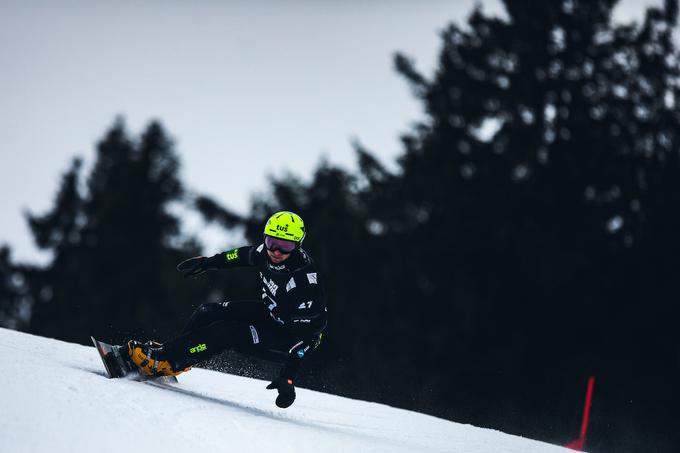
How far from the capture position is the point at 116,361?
6.44 m

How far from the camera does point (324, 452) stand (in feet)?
17.4

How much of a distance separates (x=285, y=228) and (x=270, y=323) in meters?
0.92

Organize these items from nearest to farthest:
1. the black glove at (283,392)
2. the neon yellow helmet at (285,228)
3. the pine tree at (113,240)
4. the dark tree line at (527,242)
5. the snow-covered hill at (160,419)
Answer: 1. the snow-covered hill at (160,419)
2. the black glove at (283,392)
3. the neon yellow helmet at (285,228)
4. the dark tree line at (527,242)
5. the pine tree at (113,240)

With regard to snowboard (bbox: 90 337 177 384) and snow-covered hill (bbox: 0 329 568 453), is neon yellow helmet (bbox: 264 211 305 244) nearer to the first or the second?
snow-covered hill (bbox: 0 329 568 453)

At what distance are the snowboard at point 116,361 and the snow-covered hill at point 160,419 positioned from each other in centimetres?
13

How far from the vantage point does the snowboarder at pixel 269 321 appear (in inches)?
259

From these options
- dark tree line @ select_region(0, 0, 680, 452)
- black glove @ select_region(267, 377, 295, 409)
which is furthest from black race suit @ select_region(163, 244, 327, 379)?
dark tree line @ select_region(0, 0, 680, 452)

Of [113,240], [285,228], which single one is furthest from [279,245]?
[113,240]

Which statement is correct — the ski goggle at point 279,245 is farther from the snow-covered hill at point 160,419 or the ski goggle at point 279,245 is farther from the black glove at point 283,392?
the snow-covered hill at point 160,419

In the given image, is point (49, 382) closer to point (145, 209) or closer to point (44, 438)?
point (44, 438)

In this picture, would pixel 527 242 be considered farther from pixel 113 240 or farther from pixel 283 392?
pixel 113 240

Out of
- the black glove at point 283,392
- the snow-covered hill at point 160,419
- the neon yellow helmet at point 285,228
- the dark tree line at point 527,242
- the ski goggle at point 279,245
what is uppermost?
the dark tree line at point 527,242

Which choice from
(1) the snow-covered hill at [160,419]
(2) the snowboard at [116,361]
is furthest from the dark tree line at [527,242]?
(2) the snowboard at [116,361]

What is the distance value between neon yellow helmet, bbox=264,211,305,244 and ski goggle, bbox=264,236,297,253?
1.1 inches
